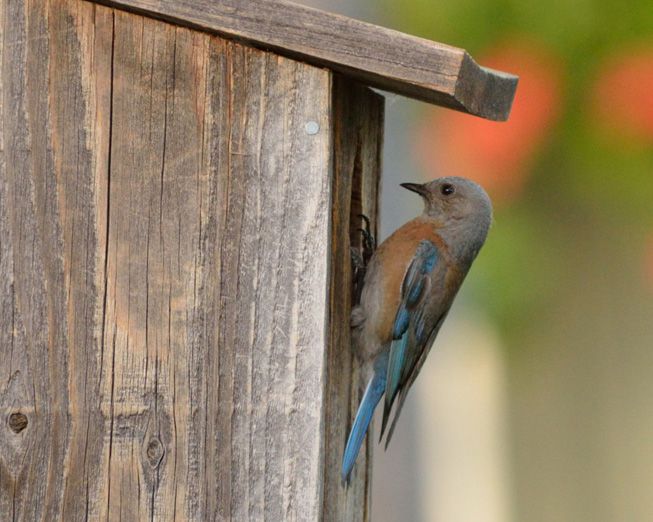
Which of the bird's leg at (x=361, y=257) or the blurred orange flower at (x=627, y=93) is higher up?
the blurred orange flower at (x=627, y=93)

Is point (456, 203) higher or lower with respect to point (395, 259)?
higher

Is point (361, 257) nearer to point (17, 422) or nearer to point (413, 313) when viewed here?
point (413, 313)

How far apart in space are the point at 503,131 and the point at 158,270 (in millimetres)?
3086

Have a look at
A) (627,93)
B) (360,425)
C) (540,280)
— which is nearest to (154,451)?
(360,425)

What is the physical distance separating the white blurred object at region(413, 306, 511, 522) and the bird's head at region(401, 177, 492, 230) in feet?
6.68

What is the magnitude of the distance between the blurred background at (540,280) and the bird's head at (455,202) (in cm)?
119

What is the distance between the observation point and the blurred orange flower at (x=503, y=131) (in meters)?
5.47

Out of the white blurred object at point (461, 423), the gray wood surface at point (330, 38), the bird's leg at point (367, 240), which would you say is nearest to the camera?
the gray wood surface at point (330, 38)

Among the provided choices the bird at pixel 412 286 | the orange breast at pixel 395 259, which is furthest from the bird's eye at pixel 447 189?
the orange breast at pixel 395 259

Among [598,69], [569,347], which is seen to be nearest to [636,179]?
[598,69]

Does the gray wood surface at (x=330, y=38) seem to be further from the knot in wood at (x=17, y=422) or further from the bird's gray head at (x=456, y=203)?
the bird's gray head at (x=456, y=203)

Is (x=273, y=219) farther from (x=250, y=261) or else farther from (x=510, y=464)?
(x=510, y=464)

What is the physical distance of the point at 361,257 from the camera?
374 cm

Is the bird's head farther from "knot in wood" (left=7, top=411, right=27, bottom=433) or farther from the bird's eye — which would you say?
"knot in wood" (left=7, top=411, right=27, bottom=433)
